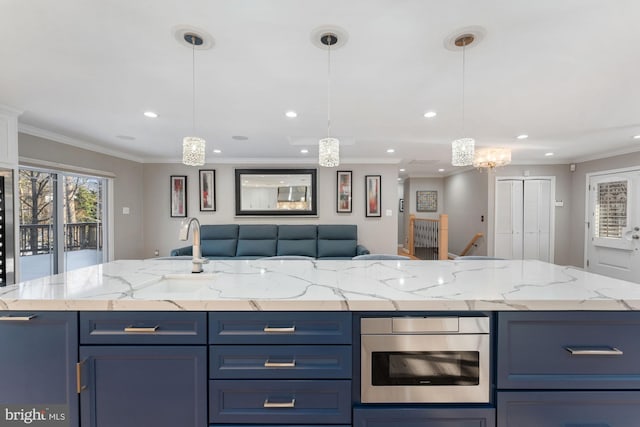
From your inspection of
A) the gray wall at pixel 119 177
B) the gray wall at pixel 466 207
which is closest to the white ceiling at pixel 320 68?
the gray wall at pixel 119 177

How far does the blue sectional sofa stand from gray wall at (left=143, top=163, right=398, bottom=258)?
0.37 metres

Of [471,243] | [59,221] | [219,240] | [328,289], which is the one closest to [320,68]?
[328,289]

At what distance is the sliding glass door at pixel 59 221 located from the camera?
11.7ft

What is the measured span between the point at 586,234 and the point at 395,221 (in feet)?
12.7

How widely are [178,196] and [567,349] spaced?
596cm

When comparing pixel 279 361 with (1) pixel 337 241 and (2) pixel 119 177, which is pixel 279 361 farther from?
(2) pixel 119 177

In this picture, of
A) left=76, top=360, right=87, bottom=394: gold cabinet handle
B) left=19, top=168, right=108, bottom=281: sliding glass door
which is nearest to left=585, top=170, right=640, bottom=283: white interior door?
left=76, top=360, right=87, bottom=394: gold cabinet handle

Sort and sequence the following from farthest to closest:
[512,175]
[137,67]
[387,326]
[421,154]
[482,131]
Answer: [512,175]
[421,154]
[482,131]
[137,67]
[387,326]

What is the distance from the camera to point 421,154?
510 centimetres

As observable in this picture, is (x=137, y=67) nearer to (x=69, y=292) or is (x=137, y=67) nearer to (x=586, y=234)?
(x=69, y=292)

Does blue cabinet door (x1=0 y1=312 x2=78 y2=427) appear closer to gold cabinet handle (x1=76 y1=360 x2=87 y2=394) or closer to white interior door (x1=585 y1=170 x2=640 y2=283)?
gold cabinet handle (x1=76 y1=360 x2=87 y2=394)

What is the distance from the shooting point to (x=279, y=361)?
1.19m

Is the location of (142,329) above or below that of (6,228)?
below

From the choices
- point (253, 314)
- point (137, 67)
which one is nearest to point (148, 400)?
point (253, 314)
